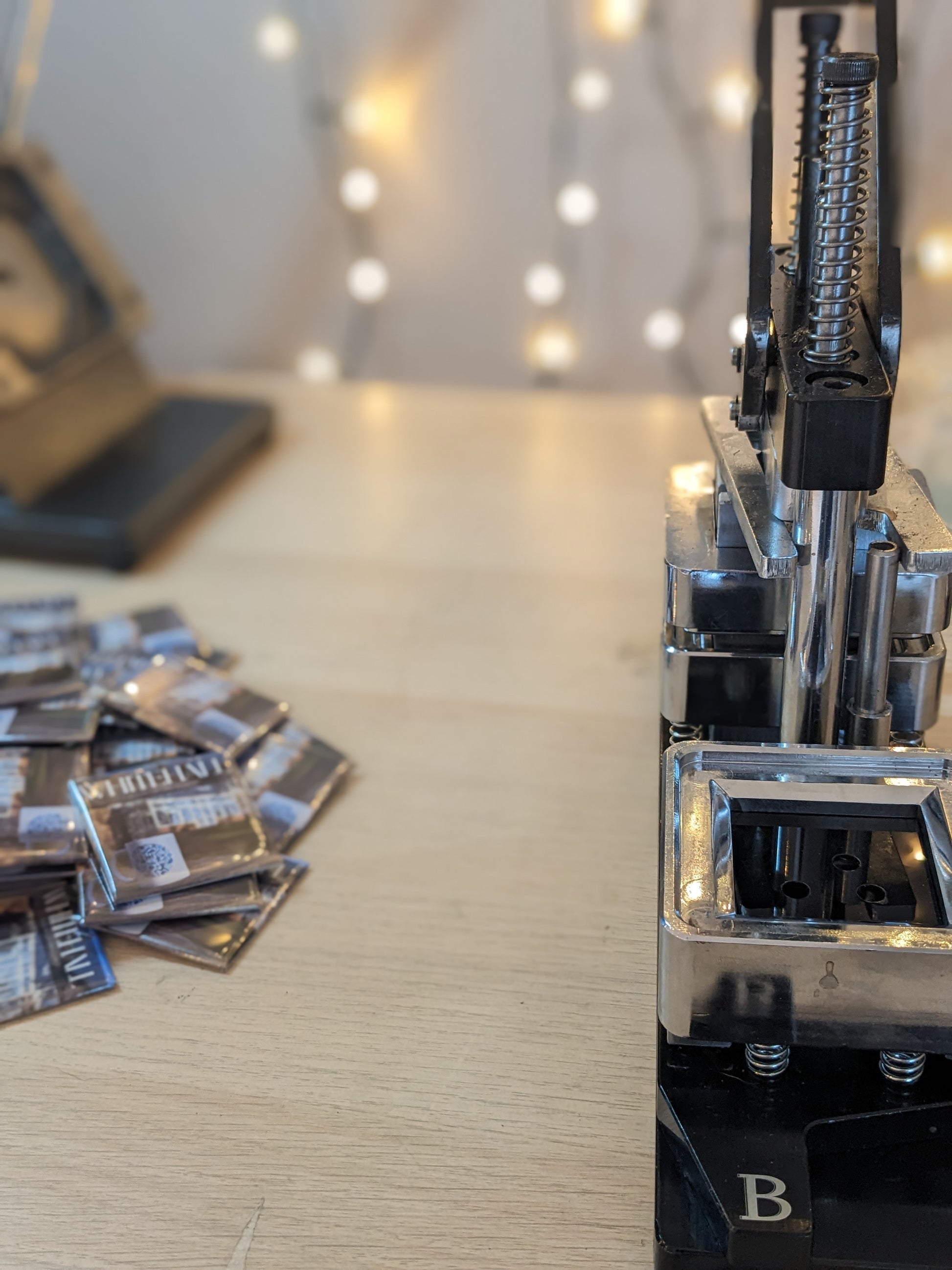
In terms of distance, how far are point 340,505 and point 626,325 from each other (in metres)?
0.35

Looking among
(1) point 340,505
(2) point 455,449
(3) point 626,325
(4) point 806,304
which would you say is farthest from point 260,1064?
(3) point 626,325

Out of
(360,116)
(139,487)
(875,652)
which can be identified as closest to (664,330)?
(360,116)

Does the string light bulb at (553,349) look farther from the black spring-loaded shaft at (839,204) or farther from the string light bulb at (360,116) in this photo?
the black spring-loaded shaft at (839,204)

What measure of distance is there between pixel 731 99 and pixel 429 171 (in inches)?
10.4

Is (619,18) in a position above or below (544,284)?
above

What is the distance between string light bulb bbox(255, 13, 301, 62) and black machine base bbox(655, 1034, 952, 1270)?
929mm

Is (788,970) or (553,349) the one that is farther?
(553,349)

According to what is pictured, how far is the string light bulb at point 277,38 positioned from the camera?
1067 millimetres

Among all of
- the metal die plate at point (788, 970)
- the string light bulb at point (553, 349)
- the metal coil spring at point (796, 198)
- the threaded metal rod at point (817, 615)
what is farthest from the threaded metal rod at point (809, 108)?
the string light bulb at point (553, 349)

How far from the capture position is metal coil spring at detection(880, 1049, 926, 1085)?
1.39ft

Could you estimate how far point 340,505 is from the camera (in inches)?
37.6

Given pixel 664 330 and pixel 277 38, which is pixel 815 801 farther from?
pixel 277 38

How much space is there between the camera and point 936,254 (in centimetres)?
106

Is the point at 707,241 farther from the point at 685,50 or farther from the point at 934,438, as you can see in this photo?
the point at 934,438
